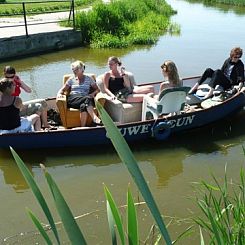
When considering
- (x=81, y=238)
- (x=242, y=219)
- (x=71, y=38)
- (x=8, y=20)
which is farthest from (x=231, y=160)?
(x=8, y=20)

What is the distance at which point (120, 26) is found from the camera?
63.7 feet

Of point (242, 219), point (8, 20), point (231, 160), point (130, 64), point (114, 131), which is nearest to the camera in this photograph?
point (114, 131)

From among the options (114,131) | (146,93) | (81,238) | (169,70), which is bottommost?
(146,93)

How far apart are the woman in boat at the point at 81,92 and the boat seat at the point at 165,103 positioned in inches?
32.1

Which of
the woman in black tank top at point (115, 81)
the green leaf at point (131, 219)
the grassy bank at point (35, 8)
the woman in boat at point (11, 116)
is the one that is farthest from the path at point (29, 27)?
the green leaf at point (131, 219)

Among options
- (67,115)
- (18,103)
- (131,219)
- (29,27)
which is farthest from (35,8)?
(131,219)

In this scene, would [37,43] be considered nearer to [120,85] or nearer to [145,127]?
[120,85]

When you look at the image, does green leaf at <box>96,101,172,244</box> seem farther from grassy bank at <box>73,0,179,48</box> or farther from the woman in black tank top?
grassy bank at <box>73,0,179,48</box>

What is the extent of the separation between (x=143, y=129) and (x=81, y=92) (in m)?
1.17

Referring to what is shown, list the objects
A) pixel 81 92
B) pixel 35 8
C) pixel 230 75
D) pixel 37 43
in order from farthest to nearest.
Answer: pixel 35 8 < pixel 37 43 < pixel 230 75 < pixel 81 92

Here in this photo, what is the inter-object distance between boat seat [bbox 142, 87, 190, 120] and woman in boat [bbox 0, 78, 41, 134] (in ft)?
5.73

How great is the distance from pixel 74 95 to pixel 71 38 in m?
10.3

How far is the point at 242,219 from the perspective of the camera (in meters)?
2.52

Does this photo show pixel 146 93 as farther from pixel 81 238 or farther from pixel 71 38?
pixel 71 38
